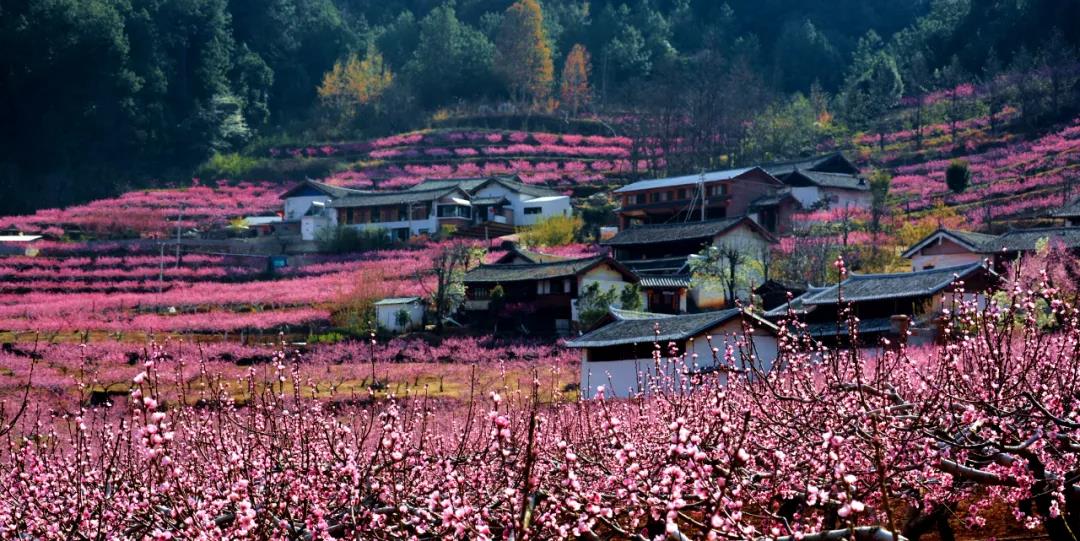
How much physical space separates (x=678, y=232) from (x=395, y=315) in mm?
14390

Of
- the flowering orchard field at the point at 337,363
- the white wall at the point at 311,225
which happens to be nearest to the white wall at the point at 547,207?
the white wall at the point at 311,225

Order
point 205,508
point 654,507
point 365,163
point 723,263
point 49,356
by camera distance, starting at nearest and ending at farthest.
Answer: point 654,507, point 205,508, point 49,356, point 723,263, point 365,163

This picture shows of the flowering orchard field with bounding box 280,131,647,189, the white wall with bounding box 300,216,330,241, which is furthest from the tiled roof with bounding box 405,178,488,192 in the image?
the white wall with bounding box 300,216,330,241

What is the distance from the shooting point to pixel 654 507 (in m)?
7.40

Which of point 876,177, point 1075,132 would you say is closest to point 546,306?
point 876,177

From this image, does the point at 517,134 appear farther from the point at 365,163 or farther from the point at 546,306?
the point at 546,306

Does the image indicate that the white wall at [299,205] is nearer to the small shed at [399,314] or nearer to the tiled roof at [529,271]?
the tiled roof at [529,271]

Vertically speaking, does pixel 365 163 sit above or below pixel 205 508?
above

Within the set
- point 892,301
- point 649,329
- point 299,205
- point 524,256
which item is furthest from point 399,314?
point 299,205

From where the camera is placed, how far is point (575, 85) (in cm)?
10344

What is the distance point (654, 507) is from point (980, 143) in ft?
238

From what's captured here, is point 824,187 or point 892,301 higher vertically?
point 824,187

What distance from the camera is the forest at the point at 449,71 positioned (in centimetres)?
8806

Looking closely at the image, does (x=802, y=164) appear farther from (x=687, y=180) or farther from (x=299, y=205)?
(x=299, y=205)
